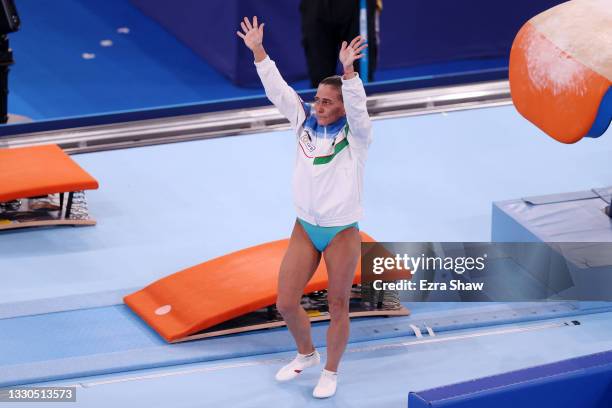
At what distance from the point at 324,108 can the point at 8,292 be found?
243 cm

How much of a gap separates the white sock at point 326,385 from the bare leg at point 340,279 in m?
0.07

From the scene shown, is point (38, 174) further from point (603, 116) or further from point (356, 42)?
point (603, 116)

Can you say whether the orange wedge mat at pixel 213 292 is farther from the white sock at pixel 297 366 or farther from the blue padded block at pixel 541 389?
the blue padded block at pixel 541 389

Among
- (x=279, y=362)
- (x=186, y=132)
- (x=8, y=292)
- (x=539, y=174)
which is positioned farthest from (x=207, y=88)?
(x=279, y=362)

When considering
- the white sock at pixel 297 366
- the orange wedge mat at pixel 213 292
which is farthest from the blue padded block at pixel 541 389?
the orange wedge mat at pixel 213 292

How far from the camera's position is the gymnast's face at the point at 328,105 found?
5195mm

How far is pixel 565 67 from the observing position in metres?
6.13

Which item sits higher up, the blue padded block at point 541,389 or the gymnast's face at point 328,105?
the gymnast's face at point 328,105

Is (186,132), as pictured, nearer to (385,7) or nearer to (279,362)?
(385,7)

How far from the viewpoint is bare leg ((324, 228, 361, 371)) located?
17.4 ft

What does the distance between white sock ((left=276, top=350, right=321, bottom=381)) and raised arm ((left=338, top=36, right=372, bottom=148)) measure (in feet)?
3.63

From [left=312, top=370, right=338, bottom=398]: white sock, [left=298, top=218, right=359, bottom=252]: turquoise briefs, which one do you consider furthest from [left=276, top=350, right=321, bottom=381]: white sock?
[left=298, top=218, right=359, bottom=252]: turquoise briefs

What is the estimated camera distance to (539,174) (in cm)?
845

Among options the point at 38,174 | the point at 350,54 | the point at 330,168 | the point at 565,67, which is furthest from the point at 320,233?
the point at 38,174
